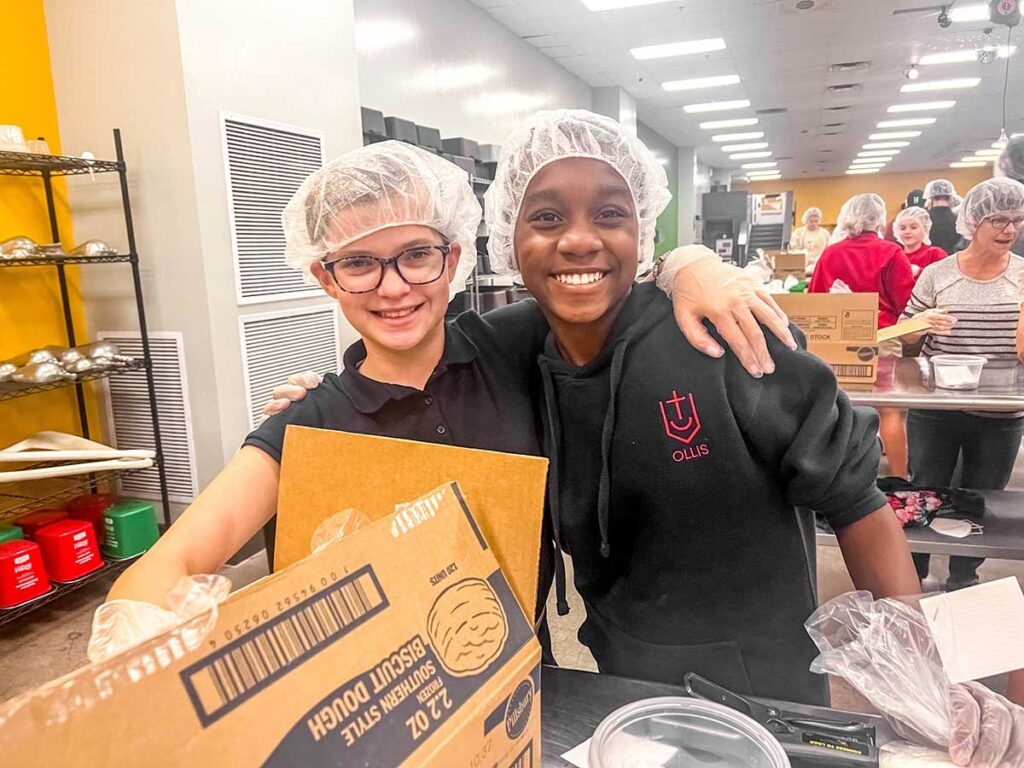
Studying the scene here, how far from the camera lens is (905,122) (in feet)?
38.9

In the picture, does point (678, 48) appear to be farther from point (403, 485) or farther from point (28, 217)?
point (403, 485)

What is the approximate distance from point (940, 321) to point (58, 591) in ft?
12.1

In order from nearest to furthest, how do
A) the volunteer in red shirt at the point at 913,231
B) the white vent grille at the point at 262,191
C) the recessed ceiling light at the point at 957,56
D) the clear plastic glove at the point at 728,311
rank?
the clear plastic glove at the point at 728,311
the white vent grille at the point at 262,191
the volunteer in red shirt at the point at 913,231
the recessed ceiling light at the point at 957,56

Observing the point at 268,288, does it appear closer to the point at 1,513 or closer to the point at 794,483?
the point at 1,513

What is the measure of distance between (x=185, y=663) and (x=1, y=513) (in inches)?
123

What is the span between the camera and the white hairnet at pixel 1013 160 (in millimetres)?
3072

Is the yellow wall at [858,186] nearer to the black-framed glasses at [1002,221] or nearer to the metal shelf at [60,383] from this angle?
the black-framed glasses at [1002,221]

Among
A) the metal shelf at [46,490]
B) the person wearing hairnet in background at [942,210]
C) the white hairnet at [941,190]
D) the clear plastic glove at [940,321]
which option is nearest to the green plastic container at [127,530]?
the metal shelf at [46,490]

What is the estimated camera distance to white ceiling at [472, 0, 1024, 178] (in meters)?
6.02

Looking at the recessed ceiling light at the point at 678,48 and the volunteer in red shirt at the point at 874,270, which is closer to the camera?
the volunteer in red shirt at the point at 874,270

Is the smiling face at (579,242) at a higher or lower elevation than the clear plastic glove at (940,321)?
higher

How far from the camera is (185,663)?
44 centimetres

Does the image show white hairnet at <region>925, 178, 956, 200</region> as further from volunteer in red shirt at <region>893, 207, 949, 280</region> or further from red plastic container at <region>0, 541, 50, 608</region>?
red plastic container at <region>0, 541, 50, 608</region>

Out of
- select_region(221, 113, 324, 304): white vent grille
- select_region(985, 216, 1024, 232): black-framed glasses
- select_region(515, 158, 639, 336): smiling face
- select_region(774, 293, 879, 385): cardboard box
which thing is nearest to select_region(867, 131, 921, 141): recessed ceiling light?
select_region(985, 216, 1024, 232): black-framed glasses
